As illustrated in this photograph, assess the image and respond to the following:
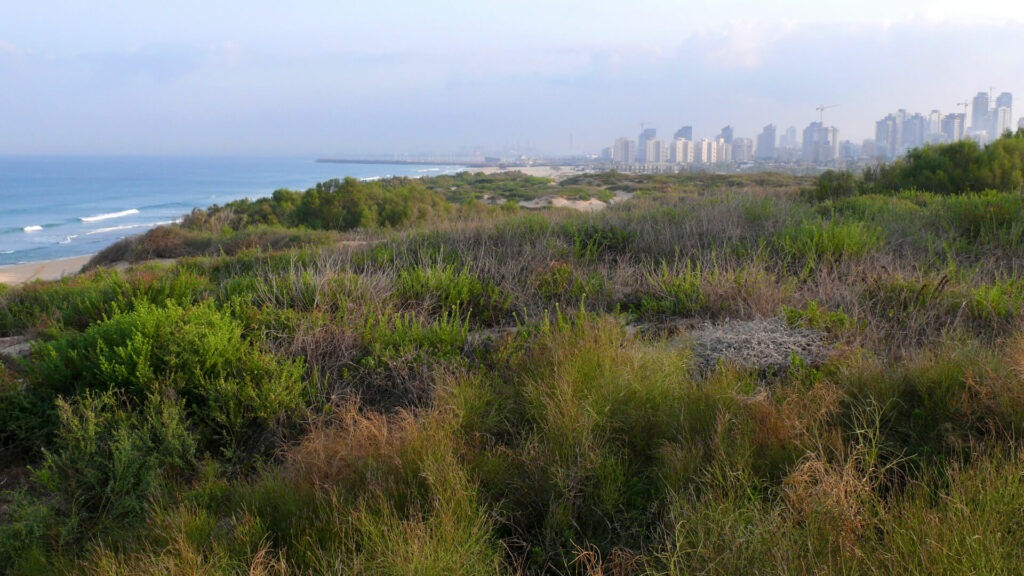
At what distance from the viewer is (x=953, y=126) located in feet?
143

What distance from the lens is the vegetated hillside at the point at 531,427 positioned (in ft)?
7.61

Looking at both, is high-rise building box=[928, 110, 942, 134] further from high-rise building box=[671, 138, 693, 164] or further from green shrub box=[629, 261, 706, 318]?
green shrub box=[629, 261, 706, 318]

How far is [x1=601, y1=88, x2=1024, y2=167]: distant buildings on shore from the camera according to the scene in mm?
39469

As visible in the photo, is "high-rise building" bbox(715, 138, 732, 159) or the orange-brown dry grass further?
"high-rise building" bbox(715, 138, 732, 159)

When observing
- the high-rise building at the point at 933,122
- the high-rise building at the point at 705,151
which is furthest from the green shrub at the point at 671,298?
the high-rise building at the point at 705,151

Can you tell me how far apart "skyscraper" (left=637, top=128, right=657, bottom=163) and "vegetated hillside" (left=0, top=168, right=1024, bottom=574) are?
13239cm

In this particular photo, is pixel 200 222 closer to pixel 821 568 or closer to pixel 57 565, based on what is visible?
pixel 57 565

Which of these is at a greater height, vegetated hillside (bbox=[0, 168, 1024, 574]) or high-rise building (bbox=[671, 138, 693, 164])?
high-rise building (bbox=[671, 138, 693, 164])

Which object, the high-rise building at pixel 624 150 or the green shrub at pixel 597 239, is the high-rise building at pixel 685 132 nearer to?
the high-rise building at pixel 624 150

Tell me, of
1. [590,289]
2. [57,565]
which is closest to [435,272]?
[590,289]

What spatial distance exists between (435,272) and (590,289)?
159 cm

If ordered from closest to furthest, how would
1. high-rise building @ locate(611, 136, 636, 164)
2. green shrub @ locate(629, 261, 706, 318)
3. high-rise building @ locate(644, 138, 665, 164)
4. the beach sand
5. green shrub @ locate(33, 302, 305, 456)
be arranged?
green shrub @ locate(33, 302, 305, 456) → green shrub @ locate(629, 261, 706, 318) → the beach sand → high-rise building @ locate(644, 138, 665, 164) → high-rise building @ locate(611, 136, 636, 164)

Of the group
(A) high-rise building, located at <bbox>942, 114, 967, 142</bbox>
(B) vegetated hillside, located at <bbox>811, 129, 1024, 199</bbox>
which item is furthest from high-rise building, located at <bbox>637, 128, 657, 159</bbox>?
(B) vegetated hillside, located at <bbox>811, 129, 1024, 199</bbox>

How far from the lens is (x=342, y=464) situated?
119 inches
